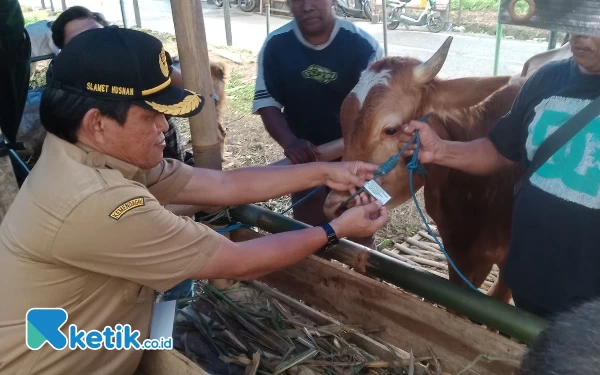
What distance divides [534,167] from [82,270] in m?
1.80

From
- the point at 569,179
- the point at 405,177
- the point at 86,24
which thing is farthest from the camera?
the point at 86,24

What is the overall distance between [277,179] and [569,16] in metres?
1.82

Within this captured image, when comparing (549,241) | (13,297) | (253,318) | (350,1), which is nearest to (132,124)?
(13,297)

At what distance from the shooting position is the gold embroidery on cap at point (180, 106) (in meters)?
1.92

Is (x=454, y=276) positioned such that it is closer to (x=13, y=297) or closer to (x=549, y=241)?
(x=549, y=241)

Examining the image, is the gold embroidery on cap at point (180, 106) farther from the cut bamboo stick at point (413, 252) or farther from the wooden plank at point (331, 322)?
the cut bamboo stick at point (413, 252)

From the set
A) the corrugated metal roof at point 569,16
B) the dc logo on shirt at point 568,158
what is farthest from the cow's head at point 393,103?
the corrugated metal roof at point 569,16

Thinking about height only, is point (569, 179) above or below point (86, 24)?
below

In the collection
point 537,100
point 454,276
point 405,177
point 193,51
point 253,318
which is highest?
point 193,51

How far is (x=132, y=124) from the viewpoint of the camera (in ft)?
6.41

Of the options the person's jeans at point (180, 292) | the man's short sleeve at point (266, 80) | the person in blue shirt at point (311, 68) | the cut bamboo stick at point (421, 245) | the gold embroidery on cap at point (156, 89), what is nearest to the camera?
the gold embroidery on cap at point (156, 89)

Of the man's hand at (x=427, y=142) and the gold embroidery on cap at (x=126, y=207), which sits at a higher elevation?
the gold embroidery on cap at (x=126, y=207)

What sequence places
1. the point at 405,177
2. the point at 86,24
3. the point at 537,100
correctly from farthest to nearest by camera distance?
the point at 86,24
the point at 405,177
the point at 537,100

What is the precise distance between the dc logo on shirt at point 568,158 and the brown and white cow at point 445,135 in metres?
0.71
